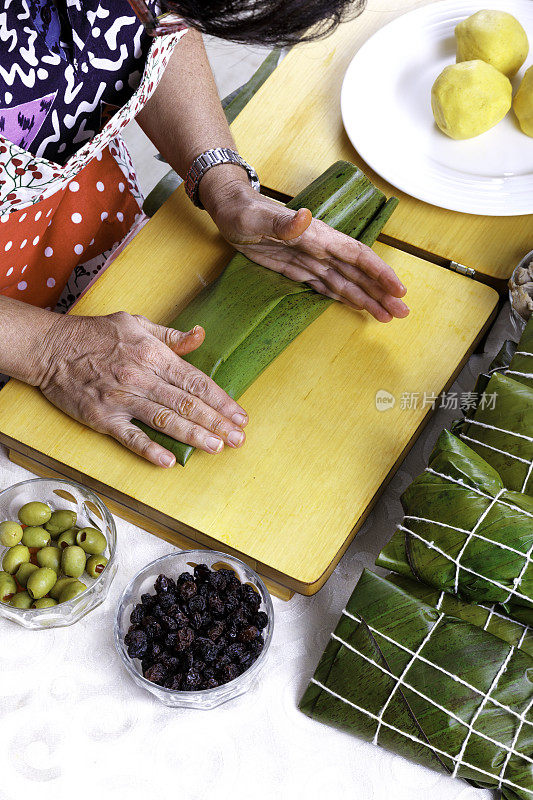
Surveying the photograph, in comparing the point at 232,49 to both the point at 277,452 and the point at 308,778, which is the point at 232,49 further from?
the point at 308,778

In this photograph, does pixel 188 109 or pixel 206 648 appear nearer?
pixel 206 648

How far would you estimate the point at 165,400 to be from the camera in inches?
41.3

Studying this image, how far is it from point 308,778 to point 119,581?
331mm

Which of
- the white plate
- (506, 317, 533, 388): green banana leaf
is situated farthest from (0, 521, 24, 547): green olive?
the white plate

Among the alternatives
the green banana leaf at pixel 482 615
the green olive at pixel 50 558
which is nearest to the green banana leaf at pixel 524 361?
the green banana leaf at pixel 482 615

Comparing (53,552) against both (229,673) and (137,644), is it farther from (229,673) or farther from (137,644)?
(229,673)

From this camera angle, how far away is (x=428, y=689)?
2.73 ft

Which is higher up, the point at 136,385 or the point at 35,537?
the point at 136,385

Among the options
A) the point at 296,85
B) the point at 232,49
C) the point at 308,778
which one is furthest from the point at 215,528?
the point at 232,49

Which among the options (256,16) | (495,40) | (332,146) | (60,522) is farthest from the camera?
(332,146)

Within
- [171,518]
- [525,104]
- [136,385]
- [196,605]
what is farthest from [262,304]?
[525,104]

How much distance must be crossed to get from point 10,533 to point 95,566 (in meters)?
0.11

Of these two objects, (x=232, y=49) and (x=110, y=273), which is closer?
(x=110, y=273)

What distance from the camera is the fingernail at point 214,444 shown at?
3.32 feet
